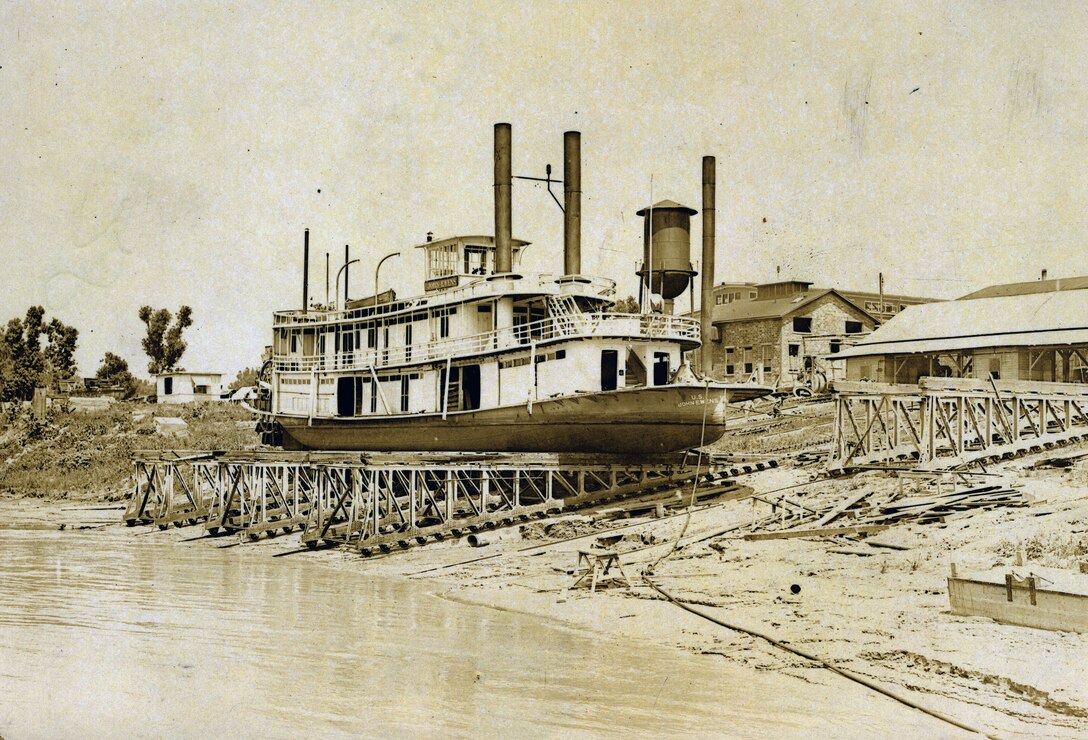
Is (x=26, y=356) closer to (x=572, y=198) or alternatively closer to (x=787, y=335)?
(x=572, y=198)

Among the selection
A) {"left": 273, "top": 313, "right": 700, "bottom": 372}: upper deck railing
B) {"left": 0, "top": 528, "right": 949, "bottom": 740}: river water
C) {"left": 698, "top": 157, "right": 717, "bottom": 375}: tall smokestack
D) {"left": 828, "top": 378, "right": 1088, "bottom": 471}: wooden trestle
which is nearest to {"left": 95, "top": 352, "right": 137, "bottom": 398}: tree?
{"left": 273, "top": 313, "right": 700, "bottom": 372}: upper deck railing

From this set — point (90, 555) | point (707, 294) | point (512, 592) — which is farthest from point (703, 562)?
point (707, 294)

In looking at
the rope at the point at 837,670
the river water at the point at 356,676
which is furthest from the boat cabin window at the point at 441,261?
the rope at the point at 837,670

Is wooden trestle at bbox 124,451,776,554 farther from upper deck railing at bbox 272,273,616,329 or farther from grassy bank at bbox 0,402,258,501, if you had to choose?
grassy bank at bbox 0,402,258,501

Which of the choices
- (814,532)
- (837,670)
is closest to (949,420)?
(814,532)

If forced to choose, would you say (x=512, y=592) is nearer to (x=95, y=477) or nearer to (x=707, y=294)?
(x=707, y=294)

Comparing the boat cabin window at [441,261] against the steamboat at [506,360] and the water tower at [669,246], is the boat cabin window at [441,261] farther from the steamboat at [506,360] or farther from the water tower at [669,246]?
the water tower at [669,246]
